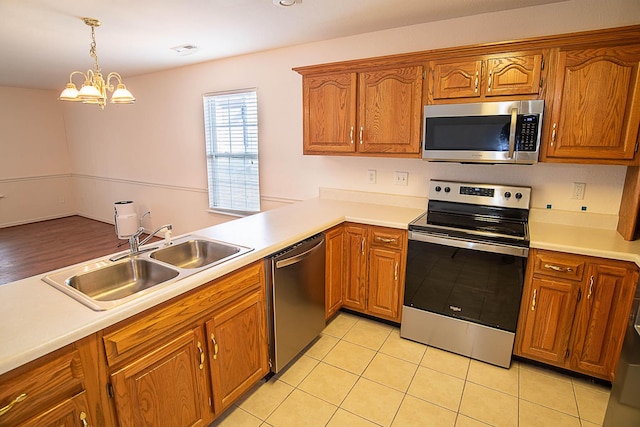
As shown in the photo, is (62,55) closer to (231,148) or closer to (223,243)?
(231,148)

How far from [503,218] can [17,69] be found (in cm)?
583

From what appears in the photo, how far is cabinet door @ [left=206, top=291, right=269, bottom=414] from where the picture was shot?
1.63 metres

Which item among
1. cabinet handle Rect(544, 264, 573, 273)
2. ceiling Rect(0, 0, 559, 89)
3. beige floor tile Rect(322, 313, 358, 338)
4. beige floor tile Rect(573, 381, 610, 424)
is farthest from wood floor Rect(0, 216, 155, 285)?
beige floor tile Rect(573, 381, 610, 424)

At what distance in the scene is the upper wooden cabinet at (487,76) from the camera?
2070 mm

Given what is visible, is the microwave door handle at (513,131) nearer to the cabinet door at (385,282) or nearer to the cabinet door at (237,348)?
the cabinet door at (385,282)

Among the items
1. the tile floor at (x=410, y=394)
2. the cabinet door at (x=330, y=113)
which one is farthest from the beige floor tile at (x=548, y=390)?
the cabinet door at (x=330, y=113)

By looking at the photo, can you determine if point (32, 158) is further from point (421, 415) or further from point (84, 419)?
point (421, 415)

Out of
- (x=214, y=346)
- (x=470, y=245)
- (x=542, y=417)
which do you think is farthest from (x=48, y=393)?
(x=542, y=417)

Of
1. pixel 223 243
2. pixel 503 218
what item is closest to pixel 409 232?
pixel 503 218

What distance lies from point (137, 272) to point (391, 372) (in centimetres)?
164

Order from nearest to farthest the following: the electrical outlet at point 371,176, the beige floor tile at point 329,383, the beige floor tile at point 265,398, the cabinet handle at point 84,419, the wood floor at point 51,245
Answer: the cabinet handle at point 84,419 < the beige floor tile at point 265,398 < the beige floor tile at point 329,383 < the electrical outlet at point 371,176 < the wood floor at point 51,245

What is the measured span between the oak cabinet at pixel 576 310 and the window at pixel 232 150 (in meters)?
2.81

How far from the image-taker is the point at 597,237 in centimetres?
207

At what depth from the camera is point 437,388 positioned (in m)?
2.02
